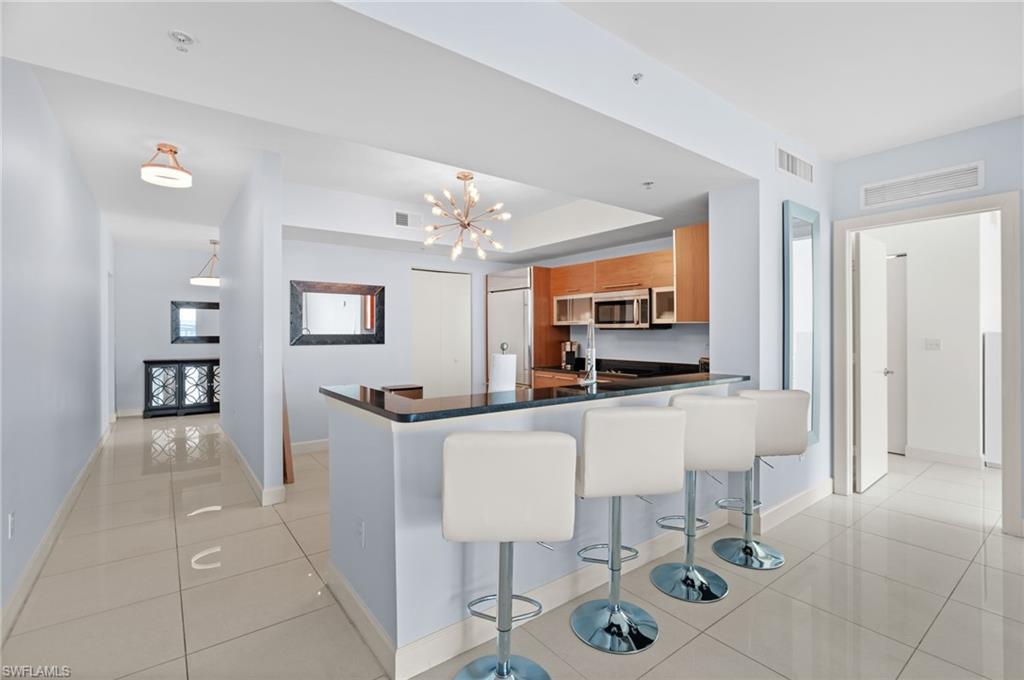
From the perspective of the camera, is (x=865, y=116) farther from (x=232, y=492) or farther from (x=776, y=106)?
(x=232, y=492)

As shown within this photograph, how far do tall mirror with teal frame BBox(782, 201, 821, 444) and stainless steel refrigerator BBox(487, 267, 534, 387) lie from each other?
10.2 feet

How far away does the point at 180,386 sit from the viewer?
7605 millimetres

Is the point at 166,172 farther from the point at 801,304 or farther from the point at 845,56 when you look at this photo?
the point at 801,304

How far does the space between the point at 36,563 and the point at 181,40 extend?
9.21 feet

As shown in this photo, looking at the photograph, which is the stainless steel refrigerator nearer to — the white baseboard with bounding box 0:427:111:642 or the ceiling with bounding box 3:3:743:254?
the ceiling with bounding box 3:3:743:254

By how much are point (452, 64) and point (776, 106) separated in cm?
232

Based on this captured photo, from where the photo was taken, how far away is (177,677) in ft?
6.03

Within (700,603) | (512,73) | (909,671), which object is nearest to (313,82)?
(512,73)

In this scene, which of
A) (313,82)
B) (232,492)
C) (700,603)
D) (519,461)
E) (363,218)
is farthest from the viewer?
(363,218)

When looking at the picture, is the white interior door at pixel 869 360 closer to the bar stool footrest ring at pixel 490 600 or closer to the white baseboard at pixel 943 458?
the white baseboard at pixel 943 458

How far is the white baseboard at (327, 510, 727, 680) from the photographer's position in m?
1.86

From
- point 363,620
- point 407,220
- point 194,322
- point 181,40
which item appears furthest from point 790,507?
point 194,322

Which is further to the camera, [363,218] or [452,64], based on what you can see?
[363,218]

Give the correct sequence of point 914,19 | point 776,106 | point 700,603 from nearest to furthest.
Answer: point 914,19 < point 700,603 < point 776,106
